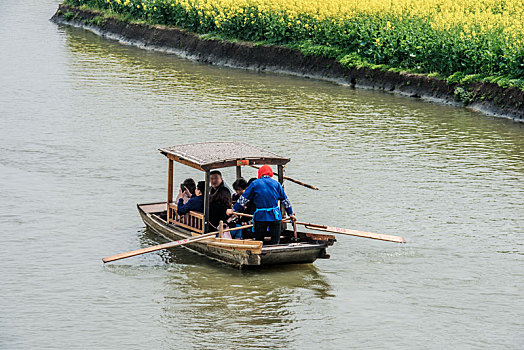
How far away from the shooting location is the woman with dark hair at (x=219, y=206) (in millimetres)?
15547

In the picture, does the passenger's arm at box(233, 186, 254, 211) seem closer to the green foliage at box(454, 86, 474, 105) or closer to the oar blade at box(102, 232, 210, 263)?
the oar blade at box(102, 232, 210, 263)

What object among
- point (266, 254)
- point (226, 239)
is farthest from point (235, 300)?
point (226, 239)

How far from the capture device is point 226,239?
576 inches

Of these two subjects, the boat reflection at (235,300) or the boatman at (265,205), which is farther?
the boatman at (265,205)

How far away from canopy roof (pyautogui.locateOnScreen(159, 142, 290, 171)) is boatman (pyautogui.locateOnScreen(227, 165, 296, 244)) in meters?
0.48

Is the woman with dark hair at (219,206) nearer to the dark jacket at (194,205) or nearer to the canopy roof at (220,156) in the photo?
the dark jacket at (194,205)

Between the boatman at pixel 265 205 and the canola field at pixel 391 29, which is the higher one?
the canola field at pixel 391 29

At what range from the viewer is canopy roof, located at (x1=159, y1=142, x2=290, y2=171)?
49.5ft

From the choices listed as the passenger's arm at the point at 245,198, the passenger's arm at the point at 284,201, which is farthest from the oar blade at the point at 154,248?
the passenger's arm at the point at 284,201

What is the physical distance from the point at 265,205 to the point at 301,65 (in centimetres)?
2116

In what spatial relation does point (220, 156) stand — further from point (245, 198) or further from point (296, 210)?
point (296, 210)

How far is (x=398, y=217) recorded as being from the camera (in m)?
17.8

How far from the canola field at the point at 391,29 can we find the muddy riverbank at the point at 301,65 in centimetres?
37

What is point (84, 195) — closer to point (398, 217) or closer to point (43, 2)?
point (398, 217)
